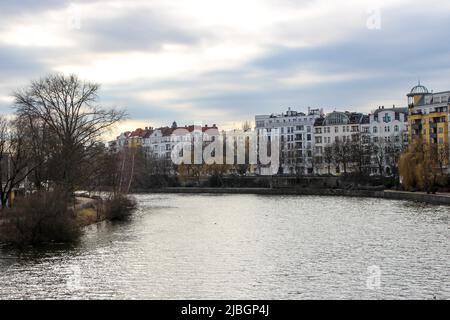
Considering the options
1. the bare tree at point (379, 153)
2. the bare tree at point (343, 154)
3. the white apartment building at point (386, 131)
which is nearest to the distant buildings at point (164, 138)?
the white apartment building at point (386, 131)

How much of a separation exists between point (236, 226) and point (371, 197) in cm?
4269

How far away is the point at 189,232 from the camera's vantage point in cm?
4134

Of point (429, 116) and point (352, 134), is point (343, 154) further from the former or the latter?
point (429, 116)

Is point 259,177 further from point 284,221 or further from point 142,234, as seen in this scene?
point 142,234

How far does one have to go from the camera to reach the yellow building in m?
105

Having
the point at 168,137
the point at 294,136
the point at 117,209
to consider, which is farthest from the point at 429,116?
the point at 168,137

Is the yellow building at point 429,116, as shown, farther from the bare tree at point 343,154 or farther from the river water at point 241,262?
the river water at point 241,262

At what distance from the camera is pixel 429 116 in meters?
107

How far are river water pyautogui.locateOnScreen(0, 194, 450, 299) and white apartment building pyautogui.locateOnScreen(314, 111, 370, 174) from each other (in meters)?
85.7

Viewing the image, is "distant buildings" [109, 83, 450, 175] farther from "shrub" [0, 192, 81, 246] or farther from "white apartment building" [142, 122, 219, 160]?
"shrub" [0, 192, 81, 246]

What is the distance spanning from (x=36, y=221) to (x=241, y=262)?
39.5 ft

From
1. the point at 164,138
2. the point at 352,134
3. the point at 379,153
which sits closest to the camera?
the point at 379,153
